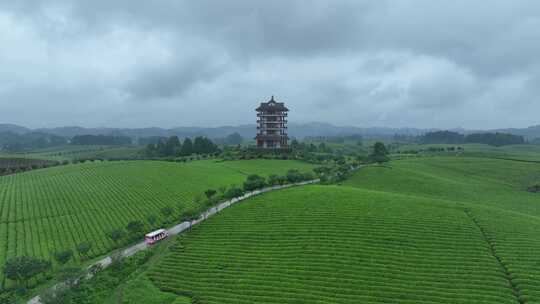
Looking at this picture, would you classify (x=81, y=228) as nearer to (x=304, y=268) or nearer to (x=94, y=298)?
(x=94, y=298)

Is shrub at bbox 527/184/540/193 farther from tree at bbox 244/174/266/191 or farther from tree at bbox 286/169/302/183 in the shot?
tree at bbox 244/174/266/191

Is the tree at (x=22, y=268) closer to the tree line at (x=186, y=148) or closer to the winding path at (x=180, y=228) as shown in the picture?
the winding path at (x=180, y=228)

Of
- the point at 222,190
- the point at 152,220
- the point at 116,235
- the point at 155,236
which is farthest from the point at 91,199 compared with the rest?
the point at 155,236

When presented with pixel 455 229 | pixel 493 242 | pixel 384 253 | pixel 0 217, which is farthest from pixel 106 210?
pixel 493 242

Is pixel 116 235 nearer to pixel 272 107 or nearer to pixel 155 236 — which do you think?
pixel 155 236

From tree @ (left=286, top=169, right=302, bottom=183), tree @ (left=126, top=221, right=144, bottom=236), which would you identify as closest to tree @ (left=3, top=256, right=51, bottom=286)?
tree @ (left=126, top=221, right=144, bottom=236)

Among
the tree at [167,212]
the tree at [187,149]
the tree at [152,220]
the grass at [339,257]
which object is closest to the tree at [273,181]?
the grass at [339,257]

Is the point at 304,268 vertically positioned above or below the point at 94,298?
above
